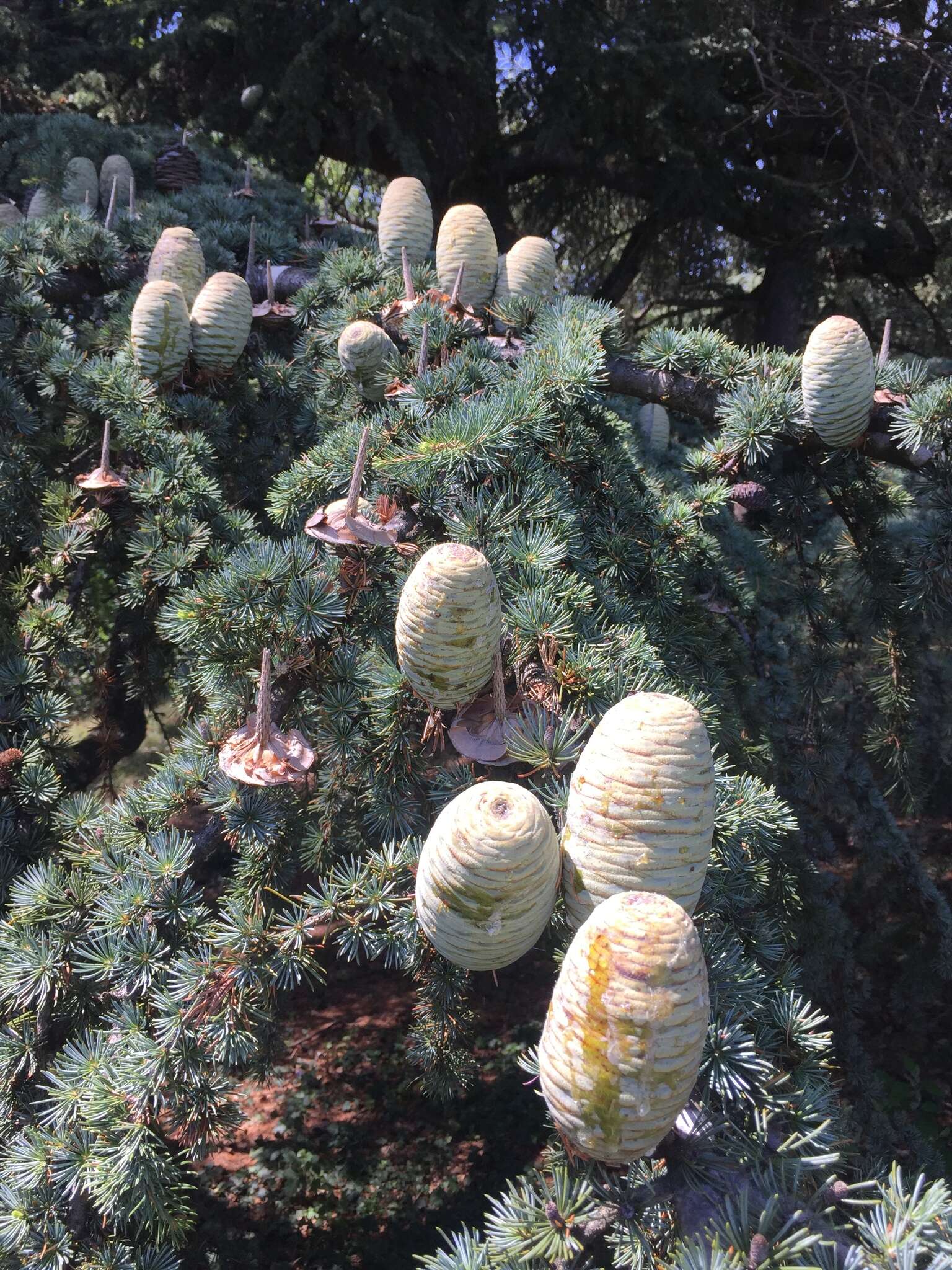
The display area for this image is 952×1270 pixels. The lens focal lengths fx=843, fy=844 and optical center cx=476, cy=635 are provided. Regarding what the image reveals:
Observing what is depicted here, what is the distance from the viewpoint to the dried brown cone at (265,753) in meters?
1.23

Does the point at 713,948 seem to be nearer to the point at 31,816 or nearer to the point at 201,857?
the point at 201,857

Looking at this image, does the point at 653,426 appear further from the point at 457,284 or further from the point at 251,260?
the point at 251,260

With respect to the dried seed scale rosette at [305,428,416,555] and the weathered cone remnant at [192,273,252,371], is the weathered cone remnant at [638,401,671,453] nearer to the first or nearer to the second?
the weathered cone remnant at [192,273,252,371]

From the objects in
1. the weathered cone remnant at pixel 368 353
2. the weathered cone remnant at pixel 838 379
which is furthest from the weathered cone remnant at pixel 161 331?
the weathered cone remnant at pixel 838 379

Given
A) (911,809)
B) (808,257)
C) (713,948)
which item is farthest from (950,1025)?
(808,257)

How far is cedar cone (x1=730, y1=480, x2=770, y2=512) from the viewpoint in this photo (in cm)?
203

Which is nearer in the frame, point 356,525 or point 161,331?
point 356,525

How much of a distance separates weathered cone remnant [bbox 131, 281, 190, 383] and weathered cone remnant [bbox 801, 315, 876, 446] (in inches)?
60.9

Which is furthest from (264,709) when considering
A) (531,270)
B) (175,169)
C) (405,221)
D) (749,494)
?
(175,169)

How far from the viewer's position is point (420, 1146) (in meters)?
3.22

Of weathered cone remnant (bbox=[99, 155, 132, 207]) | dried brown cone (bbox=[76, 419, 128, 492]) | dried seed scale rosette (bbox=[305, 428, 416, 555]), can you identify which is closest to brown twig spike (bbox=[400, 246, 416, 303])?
dried brown cone (bbox=[76, 419, 128, 492])

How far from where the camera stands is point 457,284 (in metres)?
2.25

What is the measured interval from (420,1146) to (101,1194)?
8.12ft

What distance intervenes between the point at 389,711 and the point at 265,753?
199mm
